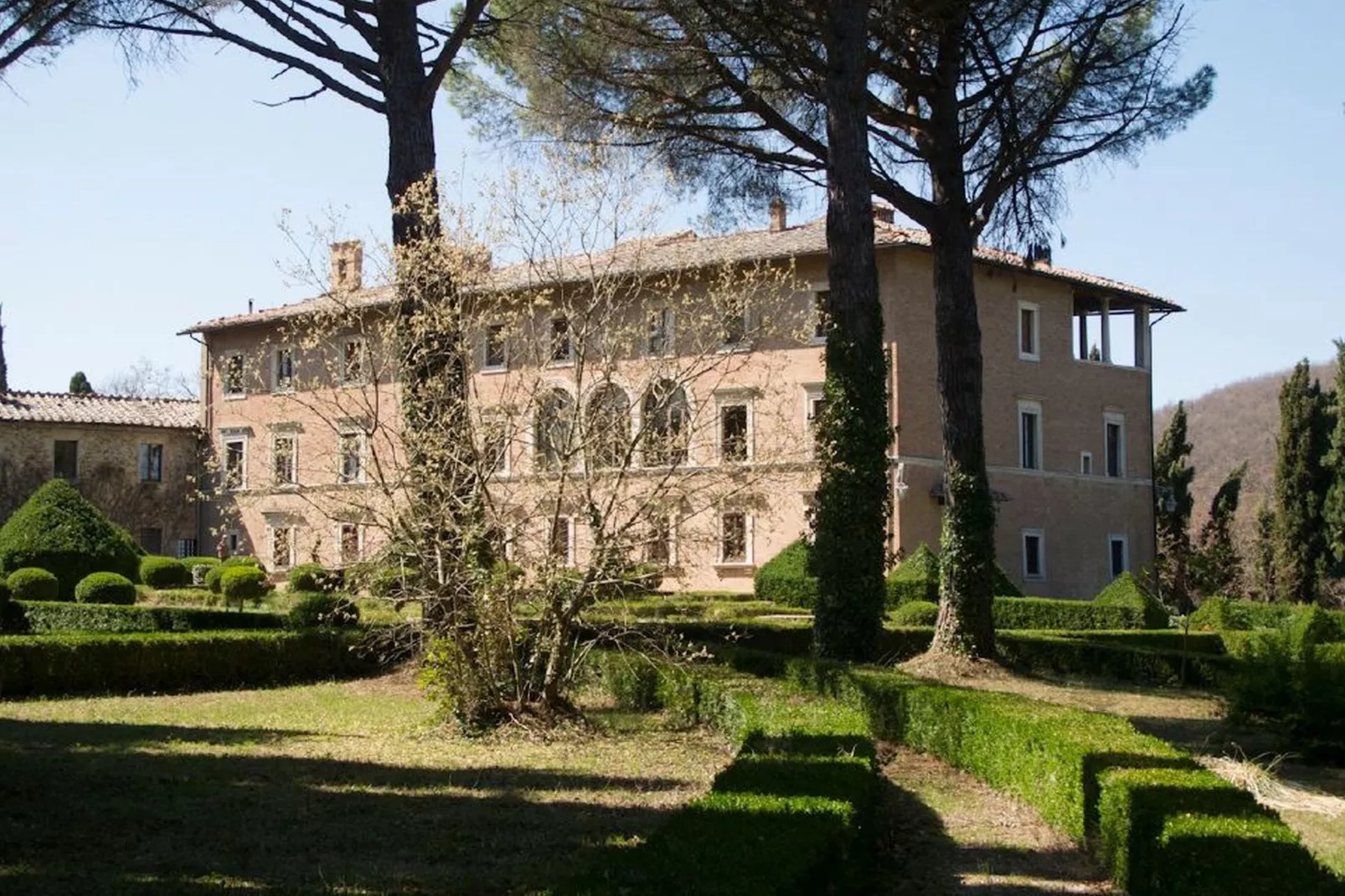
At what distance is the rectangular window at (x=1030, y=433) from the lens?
104 ft

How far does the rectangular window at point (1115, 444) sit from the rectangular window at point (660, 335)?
23562 mm

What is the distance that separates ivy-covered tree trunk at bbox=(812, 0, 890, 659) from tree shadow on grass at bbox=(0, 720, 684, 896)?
5331 mm

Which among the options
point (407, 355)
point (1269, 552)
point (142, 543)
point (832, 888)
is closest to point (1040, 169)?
point (407, 355)

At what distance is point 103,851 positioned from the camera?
630 centimetres

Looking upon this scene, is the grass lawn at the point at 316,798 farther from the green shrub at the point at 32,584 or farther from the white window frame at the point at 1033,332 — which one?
the white window frame at the point at 1033,332

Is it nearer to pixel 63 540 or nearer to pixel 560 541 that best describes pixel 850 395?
pixel 560 541

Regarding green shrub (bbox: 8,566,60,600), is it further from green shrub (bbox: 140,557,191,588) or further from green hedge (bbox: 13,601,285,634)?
green shrub (bbox: 140,557,191,588)

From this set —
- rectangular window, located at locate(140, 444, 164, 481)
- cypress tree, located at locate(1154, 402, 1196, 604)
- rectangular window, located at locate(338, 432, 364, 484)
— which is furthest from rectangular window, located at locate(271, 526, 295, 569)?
rectangular window, located at locate(140, 444, 164, 481)

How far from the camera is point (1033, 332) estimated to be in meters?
32.1

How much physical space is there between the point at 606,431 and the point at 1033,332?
23.2 meters

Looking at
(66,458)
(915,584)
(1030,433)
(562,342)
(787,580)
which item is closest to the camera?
(562,342)

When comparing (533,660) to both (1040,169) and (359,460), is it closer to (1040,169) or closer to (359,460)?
(359,460)

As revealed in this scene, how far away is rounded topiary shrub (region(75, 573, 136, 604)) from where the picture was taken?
22406 mm

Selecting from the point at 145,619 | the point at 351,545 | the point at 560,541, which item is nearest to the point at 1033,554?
the point at 145,619
